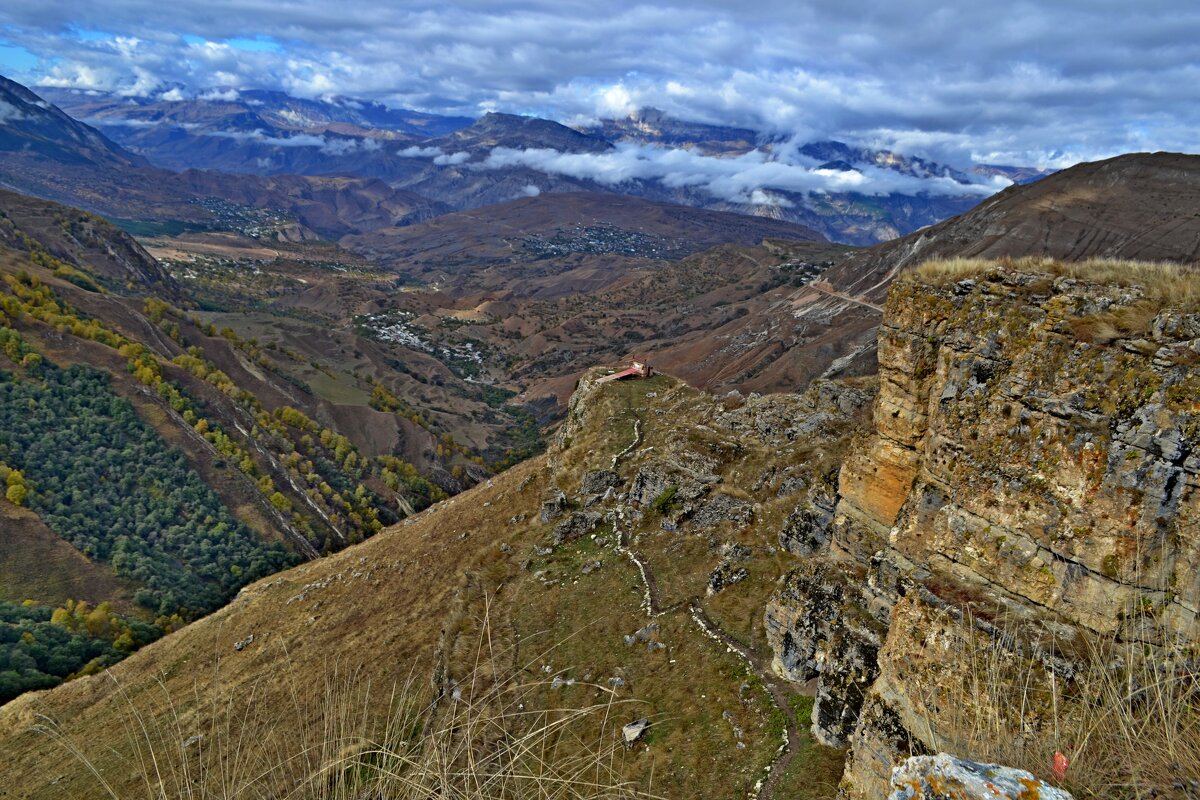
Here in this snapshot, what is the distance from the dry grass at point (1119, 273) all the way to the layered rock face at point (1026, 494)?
249mm

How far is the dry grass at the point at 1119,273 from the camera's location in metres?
12.1

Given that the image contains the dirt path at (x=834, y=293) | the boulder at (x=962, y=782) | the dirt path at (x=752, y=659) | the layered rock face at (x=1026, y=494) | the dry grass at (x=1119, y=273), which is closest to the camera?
the boulder at (x=962, y=782)

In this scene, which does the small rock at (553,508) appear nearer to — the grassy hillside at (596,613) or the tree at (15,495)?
the grassy hillside at (596,613)

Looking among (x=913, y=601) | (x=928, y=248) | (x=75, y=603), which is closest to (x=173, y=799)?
(x=913, y=601)

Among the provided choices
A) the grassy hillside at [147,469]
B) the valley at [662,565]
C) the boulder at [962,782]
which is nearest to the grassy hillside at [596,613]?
the valley at [662,565]

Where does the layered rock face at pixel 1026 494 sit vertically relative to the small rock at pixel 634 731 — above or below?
above

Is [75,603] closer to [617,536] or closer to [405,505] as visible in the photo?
[405,505]

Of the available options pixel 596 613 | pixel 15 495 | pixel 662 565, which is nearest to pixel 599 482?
pixel 662 565

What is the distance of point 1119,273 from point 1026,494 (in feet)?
16.5

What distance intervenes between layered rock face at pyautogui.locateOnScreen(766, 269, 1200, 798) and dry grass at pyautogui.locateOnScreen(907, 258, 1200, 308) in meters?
0.25

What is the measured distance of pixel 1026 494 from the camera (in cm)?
1292

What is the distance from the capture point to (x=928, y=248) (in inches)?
4931

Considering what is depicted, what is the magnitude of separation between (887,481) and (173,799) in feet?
58.0

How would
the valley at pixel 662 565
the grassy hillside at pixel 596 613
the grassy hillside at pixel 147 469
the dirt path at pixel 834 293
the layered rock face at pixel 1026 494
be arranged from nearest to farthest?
1. the valley at pixel 662 565
2. the layered rock face at pixel 1026 494
3. the grassy hillside at pixel 596 613
4. the grassy hillside at pixel 147 469
5. the dirt path at pixel 834 293
